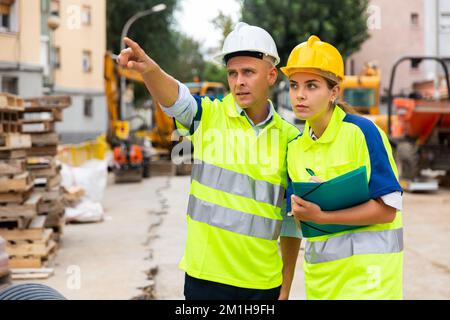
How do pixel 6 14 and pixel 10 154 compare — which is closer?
pixel 10 154

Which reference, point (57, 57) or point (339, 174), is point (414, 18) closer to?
point (57, 57)

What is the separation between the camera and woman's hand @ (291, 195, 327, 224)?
2.45 metres

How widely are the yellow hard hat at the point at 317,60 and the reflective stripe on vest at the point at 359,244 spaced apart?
584mm

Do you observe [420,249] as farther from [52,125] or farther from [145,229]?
[52,125]

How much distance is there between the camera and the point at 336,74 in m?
2.56

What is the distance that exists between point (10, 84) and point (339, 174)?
23.5 m

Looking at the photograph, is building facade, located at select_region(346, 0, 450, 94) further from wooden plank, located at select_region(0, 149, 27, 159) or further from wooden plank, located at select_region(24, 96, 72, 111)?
wooden plank, located at select_region(0, 149, 27, 159)

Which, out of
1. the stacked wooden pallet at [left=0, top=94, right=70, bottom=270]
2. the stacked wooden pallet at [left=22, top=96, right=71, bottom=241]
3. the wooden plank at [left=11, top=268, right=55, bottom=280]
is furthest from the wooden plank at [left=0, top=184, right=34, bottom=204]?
the stacked wooden pallet at [left=22, top=96, right=71, bottom=241]

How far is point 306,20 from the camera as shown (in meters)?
29.6

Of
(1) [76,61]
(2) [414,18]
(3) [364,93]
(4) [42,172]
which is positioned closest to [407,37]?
(2) [414,18]

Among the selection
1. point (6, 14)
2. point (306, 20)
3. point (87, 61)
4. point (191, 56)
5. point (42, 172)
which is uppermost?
point (191, 56)

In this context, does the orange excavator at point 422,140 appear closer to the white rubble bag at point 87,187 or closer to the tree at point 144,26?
the white rubble bag at point 87,187

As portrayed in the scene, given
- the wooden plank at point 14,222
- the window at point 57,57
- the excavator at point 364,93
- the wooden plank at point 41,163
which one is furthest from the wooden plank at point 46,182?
the window at point 57,57

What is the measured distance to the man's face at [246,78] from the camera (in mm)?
2816
